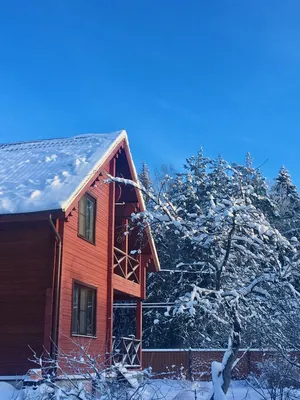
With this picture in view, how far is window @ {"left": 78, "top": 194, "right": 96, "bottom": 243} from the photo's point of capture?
Answer: 1299 centimetres

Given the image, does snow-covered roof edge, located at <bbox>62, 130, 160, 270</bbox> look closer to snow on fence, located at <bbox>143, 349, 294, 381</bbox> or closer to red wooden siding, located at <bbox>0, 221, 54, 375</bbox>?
red wooden siding, located at <bbox>0, 221, 54, 375</bbox>

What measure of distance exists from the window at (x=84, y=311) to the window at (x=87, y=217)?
1369 mm

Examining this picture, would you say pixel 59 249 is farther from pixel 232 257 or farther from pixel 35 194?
pixel 232 257

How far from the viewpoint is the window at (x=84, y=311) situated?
12195mm

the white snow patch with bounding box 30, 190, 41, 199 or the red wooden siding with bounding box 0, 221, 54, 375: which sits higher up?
the white snow patch with bounding box 30, 190, 41, 199

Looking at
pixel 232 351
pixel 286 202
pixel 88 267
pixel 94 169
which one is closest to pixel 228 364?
pixel 232 351

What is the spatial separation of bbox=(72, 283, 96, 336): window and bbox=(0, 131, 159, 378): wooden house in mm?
24

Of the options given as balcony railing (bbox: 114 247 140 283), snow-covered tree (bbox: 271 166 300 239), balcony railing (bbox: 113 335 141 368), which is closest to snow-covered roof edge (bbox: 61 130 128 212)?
balcony railing (bbox: 114 247 140 283)

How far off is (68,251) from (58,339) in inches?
80.2

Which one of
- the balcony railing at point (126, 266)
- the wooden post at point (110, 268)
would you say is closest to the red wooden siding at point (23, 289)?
the wooden post at point (110, 268)

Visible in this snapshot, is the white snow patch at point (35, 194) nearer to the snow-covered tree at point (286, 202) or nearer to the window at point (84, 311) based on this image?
the window at point (84, 311)

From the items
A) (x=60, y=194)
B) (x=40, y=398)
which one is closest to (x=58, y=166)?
(x=60, y=194)

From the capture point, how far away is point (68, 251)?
38.6 ft

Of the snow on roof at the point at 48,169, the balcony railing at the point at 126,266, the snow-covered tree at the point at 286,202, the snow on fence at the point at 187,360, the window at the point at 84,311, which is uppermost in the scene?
the snow-covered tree at the point at 286,202
